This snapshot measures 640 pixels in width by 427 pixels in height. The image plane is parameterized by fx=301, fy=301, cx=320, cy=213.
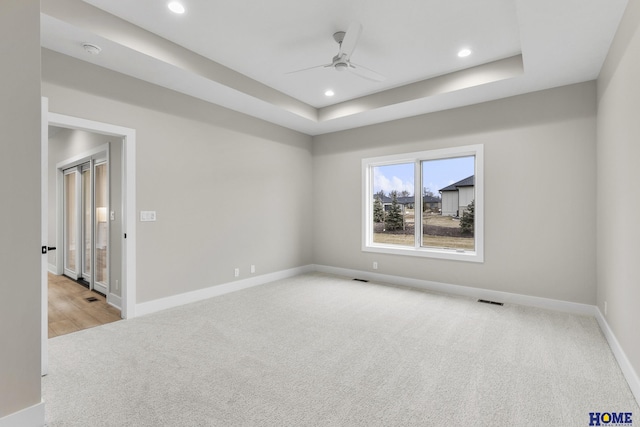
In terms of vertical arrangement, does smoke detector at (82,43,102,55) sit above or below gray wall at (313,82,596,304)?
above

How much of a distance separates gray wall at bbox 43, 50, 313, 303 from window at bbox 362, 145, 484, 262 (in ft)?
5.15

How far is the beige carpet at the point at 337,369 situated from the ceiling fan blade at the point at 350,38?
290 cm

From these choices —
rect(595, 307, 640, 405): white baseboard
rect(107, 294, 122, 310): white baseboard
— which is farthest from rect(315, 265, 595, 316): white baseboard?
rect(107, 294, 122, 310): white baseboard

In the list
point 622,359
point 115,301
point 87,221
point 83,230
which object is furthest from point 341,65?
Result: point 83,230

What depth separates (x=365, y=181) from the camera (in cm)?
552

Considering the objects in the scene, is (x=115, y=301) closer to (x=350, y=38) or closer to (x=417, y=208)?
(x=350, y=38)

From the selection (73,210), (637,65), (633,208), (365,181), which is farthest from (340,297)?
(73,210)

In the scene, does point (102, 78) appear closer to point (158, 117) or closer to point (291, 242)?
point (158, 117)

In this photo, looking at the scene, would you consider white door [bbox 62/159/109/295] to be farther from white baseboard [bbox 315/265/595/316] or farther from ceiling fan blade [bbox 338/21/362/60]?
white baseboard [bbox 315/265/595/316]

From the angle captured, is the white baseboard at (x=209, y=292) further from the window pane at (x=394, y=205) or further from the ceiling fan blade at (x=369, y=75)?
the ceiling fan blade at (x=369, y=75)

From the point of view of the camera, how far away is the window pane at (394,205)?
5.22 meters

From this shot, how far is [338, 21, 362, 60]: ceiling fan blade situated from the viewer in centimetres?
272

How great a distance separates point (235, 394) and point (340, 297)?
8.01ft

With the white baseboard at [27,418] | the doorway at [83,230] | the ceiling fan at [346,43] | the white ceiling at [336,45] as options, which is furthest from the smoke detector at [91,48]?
the white baseboard at [27,418]
